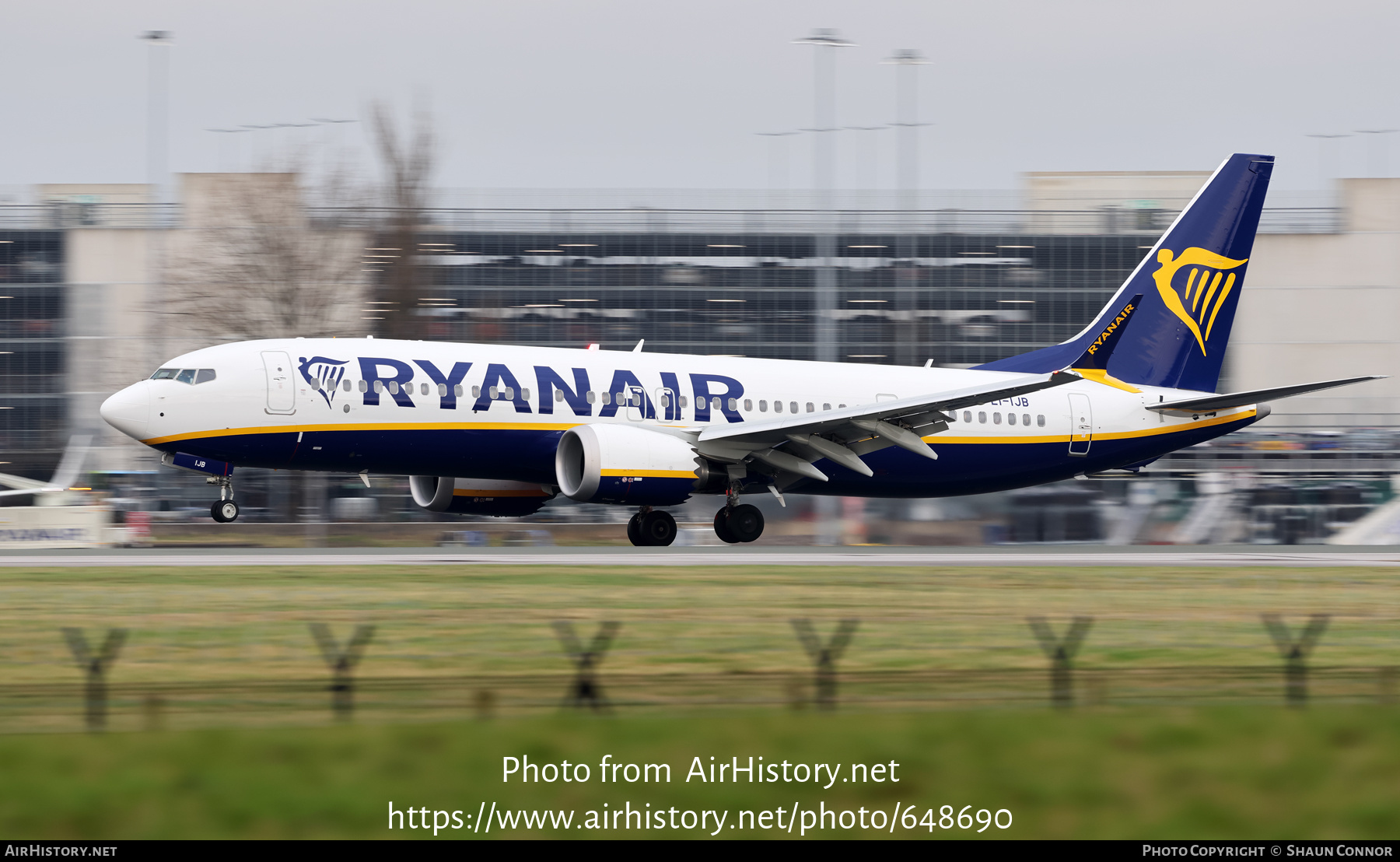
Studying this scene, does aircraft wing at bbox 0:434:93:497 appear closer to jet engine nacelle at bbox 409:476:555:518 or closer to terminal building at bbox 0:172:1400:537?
terminal building at bbox 0:172:1400:537

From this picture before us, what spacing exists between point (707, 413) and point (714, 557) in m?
4.40

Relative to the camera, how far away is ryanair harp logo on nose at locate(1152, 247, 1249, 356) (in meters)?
38.8

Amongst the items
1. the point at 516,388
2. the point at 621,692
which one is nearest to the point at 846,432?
the point at 516,388

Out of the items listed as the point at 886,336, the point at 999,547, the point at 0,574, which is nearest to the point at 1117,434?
the point at 999,547

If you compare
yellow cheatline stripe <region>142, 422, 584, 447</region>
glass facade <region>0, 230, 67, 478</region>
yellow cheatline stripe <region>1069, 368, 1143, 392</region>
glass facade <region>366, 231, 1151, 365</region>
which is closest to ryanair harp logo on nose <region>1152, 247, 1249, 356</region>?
yellow cheatline stripe <region>1069, 368, 1143, 392</region>

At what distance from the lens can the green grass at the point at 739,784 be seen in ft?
35.0

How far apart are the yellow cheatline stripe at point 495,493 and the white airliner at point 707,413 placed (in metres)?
0.04

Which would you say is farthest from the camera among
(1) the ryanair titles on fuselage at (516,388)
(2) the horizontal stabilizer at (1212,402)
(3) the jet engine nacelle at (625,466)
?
(2) the horizontal stabilizer at (1212,402)

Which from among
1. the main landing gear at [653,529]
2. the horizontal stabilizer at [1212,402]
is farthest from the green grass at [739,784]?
the horizontal stabilizer at [1212,402]

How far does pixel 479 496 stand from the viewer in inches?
1363

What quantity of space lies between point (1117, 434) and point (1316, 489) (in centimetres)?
1269

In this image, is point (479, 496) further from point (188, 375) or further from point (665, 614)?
point (665, 614)

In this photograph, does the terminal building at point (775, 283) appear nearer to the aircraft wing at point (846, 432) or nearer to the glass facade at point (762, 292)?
the glass facade at point (762, 292)
